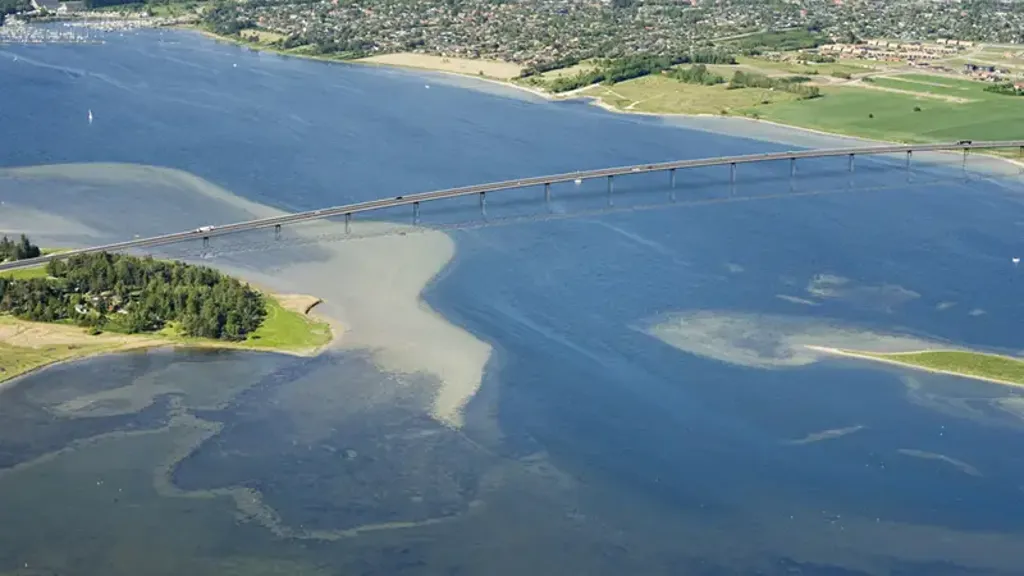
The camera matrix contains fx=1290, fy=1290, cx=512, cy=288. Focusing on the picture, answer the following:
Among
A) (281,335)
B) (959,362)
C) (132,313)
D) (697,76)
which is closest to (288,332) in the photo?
(281,335)

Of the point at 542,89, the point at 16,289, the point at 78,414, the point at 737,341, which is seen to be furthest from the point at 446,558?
the point at 542,89

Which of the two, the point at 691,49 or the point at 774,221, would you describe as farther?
the point at 691,49

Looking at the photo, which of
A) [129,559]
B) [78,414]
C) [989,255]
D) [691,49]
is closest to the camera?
[129,559]

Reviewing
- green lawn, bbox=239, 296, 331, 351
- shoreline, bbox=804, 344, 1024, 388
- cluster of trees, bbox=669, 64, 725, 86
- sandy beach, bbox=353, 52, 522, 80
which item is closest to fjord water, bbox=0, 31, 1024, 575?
shoreline, bbox=804, 344, 1024, 388

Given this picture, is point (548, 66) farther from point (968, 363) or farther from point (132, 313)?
point (968, 363)

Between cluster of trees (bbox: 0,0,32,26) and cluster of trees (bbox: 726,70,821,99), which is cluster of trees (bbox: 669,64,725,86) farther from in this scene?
cluster of trees (bbox: 0,0,32,26)

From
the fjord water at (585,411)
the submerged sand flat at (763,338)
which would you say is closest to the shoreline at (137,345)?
the fjord water at (585,411)

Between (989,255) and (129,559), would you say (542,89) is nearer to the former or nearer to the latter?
(989,255)
